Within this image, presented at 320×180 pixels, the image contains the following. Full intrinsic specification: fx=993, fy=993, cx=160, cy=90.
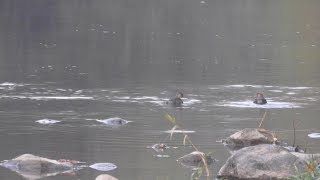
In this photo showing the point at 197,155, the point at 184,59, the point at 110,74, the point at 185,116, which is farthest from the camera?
the point at 184,59

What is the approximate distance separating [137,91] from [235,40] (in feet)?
106

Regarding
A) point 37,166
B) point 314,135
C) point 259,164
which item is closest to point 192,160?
point 259,164

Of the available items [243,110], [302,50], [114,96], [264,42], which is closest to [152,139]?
[243,110]

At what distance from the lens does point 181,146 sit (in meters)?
26.4

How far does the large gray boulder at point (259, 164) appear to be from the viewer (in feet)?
72.6

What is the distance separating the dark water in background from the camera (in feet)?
86.3

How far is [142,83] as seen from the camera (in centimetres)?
4122

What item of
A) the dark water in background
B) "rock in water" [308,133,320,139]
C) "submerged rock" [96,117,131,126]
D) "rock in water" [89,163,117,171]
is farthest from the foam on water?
"rock in water" [89,163,117,171]

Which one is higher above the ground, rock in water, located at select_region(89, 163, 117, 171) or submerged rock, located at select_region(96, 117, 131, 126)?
submerged rock, located at select_region(96, 117, 131, 126)

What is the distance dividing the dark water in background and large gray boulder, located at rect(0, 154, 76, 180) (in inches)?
16.2

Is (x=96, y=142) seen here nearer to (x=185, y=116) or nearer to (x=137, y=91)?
(x=185, y=116)

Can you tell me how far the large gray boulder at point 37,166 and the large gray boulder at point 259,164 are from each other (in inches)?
142

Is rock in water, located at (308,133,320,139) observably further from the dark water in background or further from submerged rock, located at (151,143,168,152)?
submerged rock, located at (151,143,168,152)

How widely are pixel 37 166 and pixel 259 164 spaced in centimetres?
505
